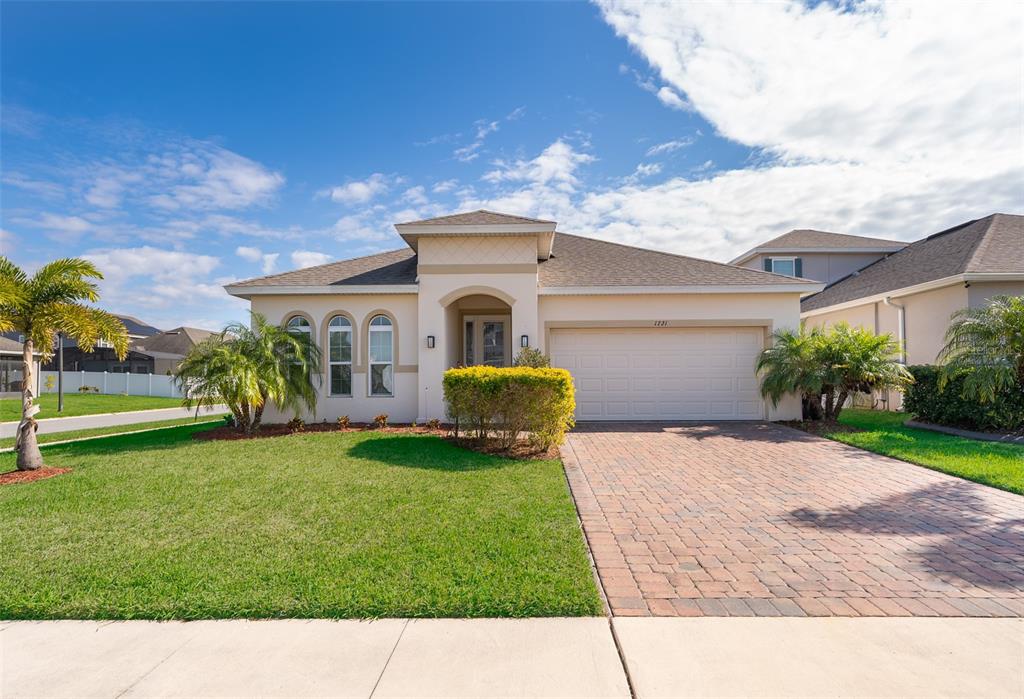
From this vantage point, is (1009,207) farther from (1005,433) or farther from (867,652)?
(867,652)

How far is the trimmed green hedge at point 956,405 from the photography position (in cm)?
971

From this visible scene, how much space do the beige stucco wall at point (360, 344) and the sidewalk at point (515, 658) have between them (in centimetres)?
906

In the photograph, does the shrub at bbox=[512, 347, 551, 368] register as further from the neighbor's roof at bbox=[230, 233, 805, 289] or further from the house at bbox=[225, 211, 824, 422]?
the neighbor's roof at bbox=[230, 233, 805, 289]

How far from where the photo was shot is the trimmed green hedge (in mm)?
9711

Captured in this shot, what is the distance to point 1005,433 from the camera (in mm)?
9703

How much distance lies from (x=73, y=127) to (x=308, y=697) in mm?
15398

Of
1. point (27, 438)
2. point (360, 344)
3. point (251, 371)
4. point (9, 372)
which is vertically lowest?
point (27, 438)

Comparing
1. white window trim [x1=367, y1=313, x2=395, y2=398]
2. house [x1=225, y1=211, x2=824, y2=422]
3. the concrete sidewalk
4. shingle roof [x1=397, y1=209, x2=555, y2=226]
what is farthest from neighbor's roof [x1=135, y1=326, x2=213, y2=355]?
shingle roof [x1=397, y1=209, x2=555, y2=226]

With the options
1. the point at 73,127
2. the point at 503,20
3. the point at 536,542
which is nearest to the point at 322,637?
the point at 536,542

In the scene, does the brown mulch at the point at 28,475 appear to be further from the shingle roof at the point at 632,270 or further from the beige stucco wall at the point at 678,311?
the shingle roof at the point at 632,270

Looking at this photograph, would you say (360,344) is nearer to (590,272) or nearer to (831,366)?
(590,272)

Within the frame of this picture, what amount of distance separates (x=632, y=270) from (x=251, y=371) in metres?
10.2

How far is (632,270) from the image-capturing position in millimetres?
13359

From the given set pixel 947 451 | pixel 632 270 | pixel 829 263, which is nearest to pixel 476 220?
pixel 632 270
